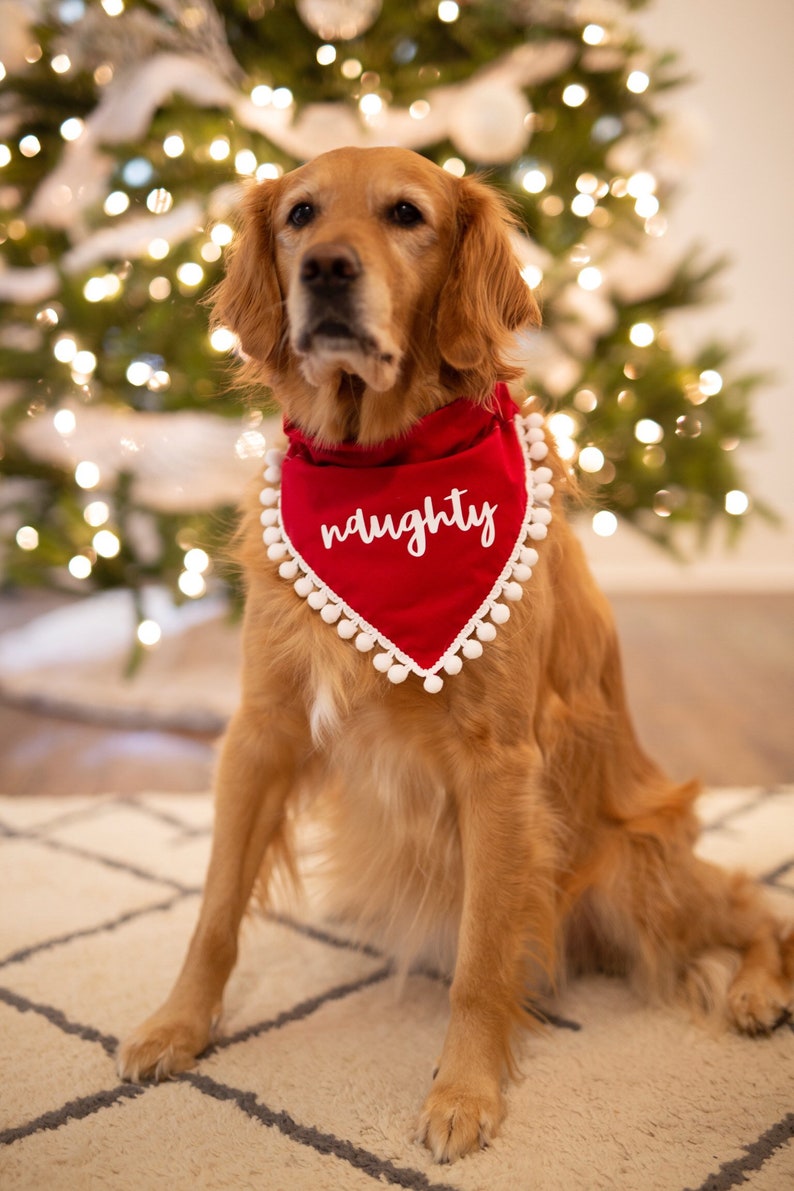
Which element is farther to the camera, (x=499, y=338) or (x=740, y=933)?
(x=740, y=933)

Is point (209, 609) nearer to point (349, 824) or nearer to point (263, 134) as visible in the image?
point (263, 134)

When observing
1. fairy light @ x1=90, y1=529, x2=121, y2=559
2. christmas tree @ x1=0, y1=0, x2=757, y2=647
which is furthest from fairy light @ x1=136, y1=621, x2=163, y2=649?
fairy light @ x1=90, y1=529, x2=121, y2=559

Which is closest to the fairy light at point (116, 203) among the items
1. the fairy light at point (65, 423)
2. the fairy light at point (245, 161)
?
the fairy light at point (245, 161)

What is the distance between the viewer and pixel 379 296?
137 centimetres

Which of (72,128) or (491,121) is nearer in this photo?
(491,121)

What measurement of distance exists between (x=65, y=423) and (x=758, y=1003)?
2.59 meters

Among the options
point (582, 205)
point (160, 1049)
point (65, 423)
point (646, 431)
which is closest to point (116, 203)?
point (65, 423)

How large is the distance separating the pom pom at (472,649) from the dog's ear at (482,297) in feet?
1.28

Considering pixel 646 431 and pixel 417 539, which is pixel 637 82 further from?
pixel 417 539

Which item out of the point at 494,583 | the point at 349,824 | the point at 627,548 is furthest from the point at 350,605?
the point at 627,548

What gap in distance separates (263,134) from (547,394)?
123 cm

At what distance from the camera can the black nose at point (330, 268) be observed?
133cm

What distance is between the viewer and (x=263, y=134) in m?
3.14

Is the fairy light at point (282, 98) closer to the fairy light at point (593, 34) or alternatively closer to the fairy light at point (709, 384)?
the fairy light at point (593, 34)
